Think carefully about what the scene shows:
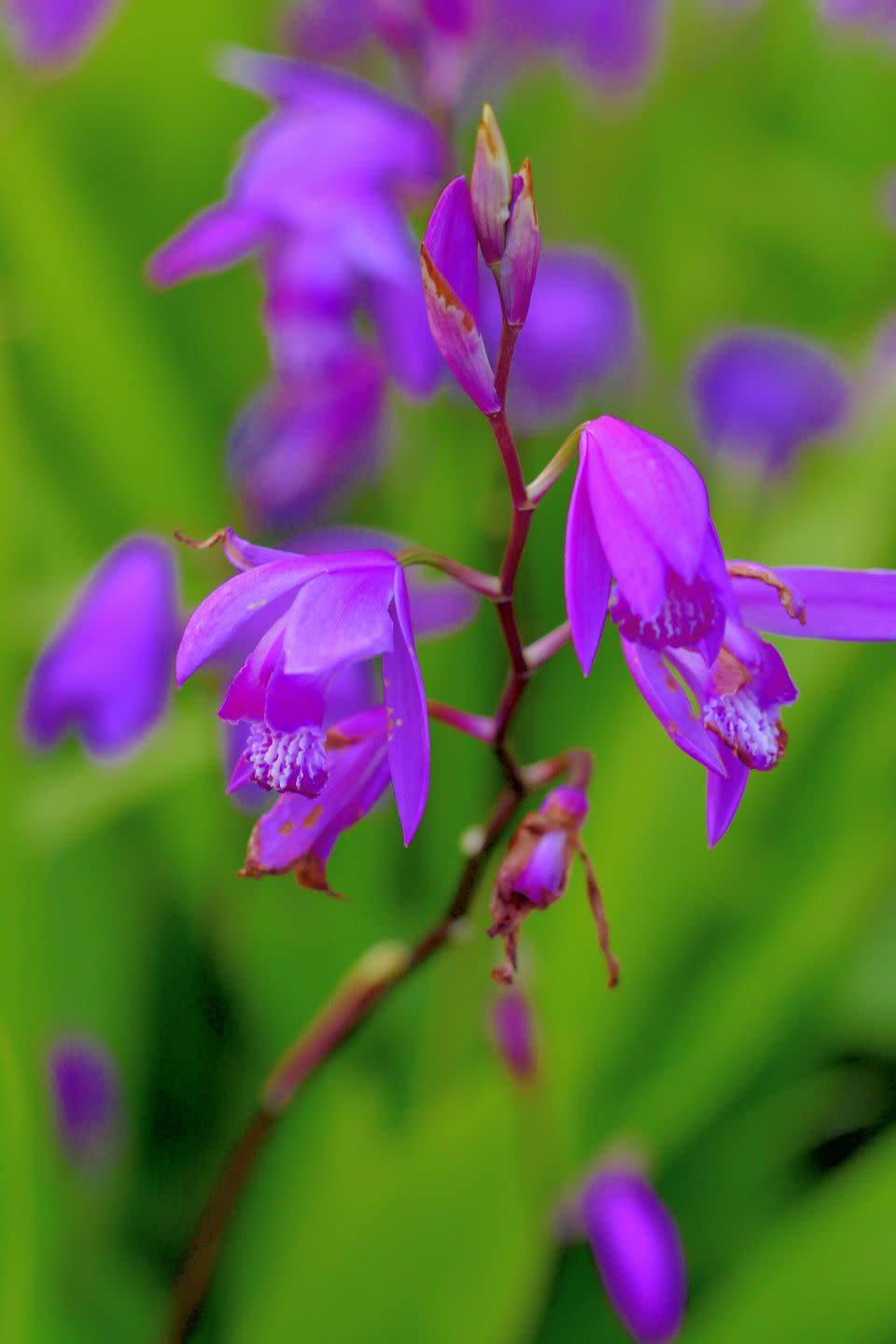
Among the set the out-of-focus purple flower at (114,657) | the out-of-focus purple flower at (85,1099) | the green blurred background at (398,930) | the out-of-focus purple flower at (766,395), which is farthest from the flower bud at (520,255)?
the out-of-focus purple flower at (766,395)

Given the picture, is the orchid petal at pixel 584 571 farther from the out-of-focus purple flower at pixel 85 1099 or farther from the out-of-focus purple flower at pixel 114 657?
the out-of-focus purple flower at pixel 85 1099

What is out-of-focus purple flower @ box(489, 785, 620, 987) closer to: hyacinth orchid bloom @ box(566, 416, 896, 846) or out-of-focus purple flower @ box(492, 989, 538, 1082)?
hyacinth orchid bloom @ box(566, 416, 896, 846)

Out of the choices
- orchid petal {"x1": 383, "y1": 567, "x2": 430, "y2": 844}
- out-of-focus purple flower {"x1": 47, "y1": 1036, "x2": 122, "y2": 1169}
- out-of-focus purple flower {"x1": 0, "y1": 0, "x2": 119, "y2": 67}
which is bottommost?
out-of-focus purple flower {"x1": 47, "y1": 1036, "x2": 122, "y2": 1169}

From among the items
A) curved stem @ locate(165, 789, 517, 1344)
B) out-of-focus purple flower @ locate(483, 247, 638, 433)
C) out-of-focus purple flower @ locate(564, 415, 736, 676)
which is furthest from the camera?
out-of-focus purple flower @ locate(483, 247, 638, 433)

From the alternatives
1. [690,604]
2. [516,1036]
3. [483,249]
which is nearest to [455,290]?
[483,249]

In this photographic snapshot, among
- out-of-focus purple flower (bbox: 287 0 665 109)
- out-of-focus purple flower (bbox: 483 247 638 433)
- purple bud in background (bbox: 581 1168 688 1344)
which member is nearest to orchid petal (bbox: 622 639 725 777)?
purple bud in background (bbox: 581 1168 688 1344)

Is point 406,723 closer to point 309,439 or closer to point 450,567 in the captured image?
point 450,567

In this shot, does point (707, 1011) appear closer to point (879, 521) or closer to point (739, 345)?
point (879, 521)

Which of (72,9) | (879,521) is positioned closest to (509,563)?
(879,521)
